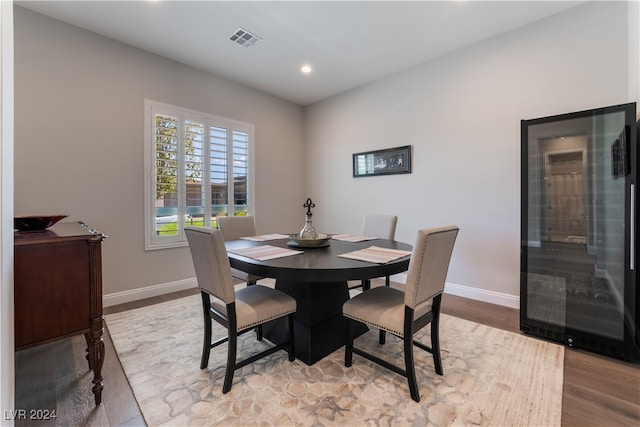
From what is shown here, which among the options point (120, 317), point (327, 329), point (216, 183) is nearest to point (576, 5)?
point (327, 329)

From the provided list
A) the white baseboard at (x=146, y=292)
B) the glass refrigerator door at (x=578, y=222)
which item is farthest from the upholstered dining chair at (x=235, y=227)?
the glass refrigerator door at (x=578, y=222)

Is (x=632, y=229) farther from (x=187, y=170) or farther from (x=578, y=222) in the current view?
(x=187, y=170)

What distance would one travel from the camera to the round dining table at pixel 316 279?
148cm

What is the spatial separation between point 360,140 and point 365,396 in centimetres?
342

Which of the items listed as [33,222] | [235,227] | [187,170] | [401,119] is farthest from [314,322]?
[401,119]

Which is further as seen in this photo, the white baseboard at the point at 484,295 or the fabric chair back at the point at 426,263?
the white baseboard at the point at 484,295

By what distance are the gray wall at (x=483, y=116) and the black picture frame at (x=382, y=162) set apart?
0.09 m

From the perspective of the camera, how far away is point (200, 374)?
1.76 meters

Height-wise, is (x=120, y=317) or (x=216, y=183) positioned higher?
(x=216, y=183)

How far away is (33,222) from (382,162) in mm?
3568

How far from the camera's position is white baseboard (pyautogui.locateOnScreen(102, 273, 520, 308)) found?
2883mm

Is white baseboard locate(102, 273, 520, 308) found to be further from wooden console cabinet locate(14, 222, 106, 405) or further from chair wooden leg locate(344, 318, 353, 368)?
chair wooden leg locate(344, 318, 353, 368)

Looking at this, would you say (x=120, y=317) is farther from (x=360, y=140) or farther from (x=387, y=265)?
(x=360, y=140)

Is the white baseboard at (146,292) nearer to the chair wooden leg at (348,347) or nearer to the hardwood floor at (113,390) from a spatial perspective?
the hardwood floor at (113,390)
